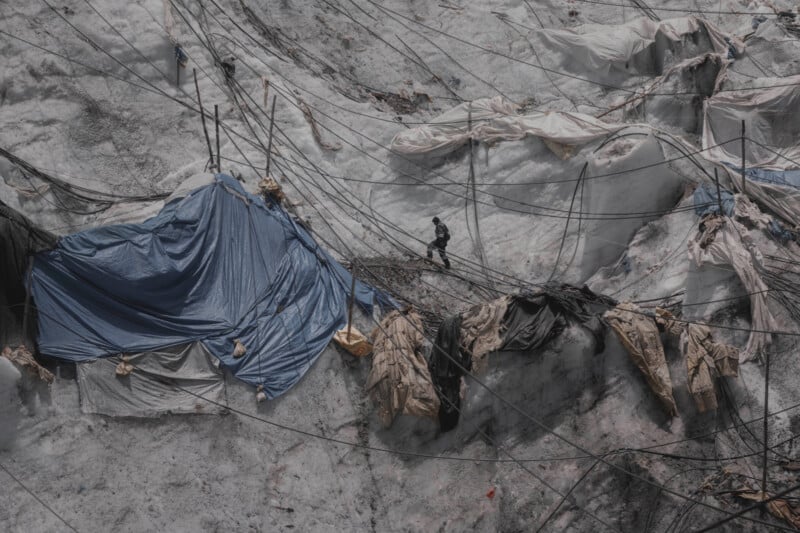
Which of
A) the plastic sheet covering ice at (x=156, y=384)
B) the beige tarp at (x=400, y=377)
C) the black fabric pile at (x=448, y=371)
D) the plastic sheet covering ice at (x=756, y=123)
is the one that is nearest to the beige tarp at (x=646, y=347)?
the black fabric pile at (x=448, y=371)

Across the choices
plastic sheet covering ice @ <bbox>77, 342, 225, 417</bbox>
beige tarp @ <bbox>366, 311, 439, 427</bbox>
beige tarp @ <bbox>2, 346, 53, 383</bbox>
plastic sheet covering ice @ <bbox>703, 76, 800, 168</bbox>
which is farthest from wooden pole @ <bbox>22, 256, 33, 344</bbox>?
plastic sheet covering ice @ <bbox>703, 76, 800, 168</bbox>

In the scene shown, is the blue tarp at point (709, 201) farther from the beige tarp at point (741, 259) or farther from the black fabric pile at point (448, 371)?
the black fabric pile at point (448, 371)

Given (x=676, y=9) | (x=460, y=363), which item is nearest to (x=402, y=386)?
(x=460, y=363)

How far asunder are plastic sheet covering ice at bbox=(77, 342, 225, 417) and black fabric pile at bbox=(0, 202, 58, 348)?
0.95 meters

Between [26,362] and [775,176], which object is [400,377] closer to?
[26,362]

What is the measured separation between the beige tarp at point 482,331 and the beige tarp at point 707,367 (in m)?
2.75

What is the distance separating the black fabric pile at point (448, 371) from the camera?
1220 cm

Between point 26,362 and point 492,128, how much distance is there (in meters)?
9.13

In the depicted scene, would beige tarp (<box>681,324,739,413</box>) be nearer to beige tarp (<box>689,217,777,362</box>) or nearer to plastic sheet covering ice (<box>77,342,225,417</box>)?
beige tarp (<box>689,217,777,362</box>)

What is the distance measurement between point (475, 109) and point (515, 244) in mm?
2983

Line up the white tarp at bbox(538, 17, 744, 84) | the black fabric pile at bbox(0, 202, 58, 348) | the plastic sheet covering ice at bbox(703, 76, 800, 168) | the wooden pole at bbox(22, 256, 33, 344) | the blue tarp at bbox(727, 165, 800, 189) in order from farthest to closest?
the white tarp at bbox(538, 17, 744, 84) → the plastic sheet covering ice at bbox(703, 76, 800, 168) → the blue tarp at bbox(727, 165, 800, 189) → the wooden pole at bbox(22, 256, 33, 344) → the black fabric pile at bbox(0, 202, 58, 348)

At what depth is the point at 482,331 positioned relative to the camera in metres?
12.4

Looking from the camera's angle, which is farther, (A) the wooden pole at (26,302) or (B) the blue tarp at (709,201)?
(B) the blue tarp at (709,201)

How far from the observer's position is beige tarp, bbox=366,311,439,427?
1202 cm
